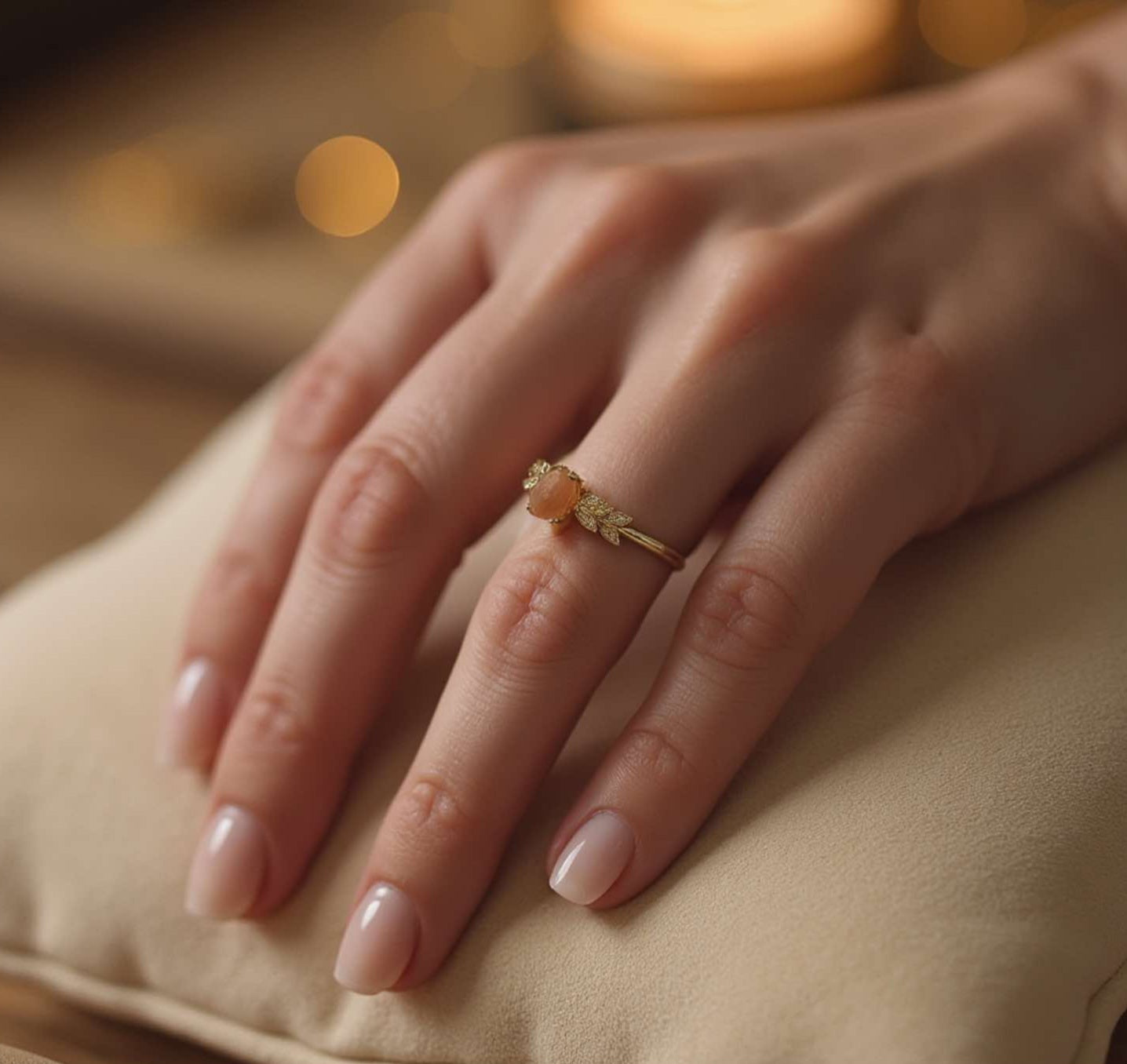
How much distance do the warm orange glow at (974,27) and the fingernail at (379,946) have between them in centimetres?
134

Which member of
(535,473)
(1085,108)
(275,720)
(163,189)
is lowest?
(163,189)

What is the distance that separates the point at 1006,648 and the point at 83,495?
893mm

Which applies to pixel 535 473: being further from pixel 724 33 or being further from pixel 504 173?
pixel 724 33

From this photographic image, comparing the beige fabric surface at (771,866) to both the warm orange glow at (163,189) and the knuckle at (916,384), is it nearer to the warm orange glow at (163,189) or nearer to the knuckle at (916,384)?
the knuckle at (916,384)

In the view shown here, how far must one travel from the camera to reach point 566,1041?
440 mm

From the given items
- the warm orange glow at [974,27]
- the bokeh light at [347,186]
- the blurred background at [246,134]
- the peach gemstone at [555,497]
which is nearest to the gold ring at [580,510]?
the peach gemstone at [555,497]

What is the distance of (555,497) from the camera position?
49cm

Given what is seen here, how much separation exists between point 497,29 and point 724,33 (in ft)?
1.82

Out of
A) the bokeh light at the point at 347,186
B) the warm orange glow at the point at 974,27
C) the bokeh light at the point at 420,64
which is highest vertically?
the warm orange glow at the point at 974,27

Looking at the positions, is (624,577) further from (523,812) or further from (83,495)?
(83,495)

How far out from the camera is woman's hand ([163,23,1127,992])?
0.48 m

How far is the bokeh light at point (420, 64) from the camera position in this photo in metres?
1.64

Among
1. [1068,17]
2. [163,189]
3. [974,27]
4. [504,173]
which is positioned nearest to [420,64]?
[163,189]

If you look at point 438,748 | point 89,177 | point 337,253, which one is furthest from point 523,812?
point 89,177
